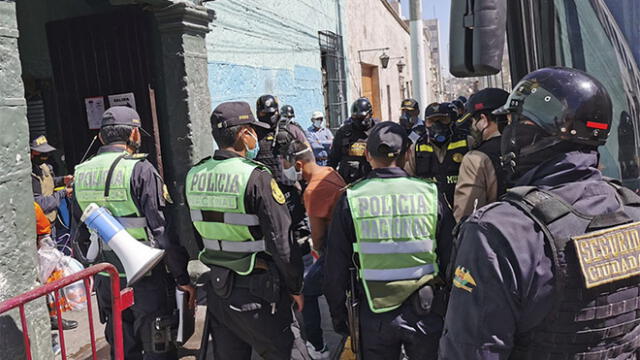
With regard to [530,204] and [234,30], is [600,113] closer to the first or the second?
[530,204]

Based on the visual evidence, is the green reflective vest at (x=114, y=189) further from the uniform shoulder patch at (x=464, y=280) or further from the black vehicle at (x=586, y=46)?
the uniform shoulder patch at (x=464, y=280)

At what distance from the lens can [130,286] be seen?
320cm

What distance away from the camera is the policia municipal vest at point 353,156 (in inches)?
232

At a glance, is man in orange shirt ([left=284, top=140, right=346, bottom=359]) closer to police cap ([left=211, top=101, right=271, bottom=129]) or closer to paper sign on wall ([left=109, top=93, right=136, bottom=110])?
police cap ([left=211, top=101, right=271, bottom=129])

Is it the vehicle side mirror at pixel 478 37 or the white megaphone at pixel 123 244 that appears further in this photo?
the white megaphone at pixel 123 244

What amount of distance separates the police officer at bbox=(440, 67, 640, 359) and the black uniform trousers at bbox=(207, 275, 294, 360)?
1.50 metres

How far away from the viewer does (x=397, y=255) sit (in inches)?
101

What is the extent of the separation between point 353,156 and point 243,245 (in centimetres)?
326

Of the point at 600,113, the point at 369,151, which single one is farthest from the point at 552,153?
the point at 369,151

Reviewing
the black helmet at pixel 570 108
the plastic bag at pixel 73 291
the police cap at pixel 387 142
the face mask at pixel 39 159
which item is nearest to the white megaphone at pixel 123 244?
the plastic bag at pixel 73 291

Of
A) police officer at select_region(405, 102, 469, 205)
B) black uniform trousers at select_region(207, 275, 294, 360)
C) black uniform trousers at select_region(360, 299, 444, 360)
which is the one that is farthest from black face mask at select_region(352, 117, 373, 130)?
black uniform trousers at select_region(360, 299, 444, 360)

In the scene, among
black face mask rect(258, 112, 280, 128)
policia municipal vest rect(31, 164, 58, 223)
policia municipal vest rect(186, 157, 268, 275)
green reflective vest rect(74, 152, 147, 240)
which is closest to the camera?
policia municipal vest rect(186, 157, 268, 275)

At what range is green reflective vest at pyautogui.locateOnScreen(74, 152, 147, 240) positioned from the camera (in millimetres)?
3188

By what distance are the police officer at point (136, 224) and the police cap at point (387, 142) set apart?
150 cm
